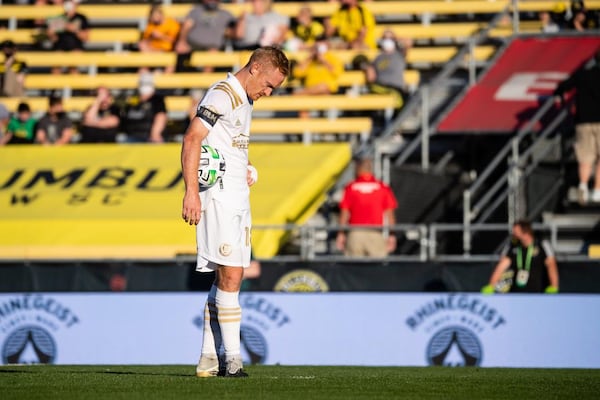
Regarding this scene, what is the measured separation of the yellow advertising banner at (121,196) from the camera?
19.1m

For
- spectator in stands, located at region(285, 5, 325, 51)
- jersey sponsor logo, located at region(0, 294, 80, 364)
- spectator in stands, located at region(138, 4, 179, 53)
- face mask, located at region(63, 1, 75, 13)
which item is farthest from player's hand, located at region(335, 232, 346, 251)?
face mask, located at region(63, 1, 75, 13)

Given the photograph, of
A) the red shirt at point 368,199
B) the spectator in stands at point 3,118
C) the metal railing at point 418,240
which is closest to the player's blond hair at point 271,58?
the metal railing at point 418,240

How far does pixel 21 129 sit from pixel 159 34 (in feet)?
10.5

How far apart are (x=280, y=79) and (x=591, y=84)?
964 centimetres

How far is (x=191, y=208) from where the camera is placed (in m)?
9.33

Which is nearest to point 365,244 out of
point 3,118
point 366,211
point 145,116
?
point 366,211

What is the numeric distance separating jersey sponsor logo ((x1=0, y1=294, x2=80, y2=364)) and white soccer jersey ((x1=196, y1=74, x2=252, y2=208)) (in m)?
7.32

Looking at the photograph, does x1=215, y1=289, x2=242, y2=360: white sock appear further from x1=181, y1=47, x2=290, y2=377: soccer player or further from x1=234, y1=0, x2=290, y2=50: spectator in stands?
x1=234, y1=0, x2=290, y2=50: spectator in stands

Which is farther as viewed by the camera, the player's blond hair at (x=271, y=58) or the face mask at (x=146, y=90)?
the face mask at (x=146, y=90)

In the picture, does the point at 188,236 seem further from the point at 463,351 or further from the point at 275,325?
the point at 463,351

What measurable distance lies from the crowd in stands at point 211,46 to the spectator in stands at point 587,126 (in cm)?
294

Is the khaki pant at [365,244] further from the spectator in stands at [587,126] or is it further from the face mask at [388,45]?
the face mask at [388,45]

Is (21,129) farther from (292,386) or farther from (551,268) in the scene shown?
(292,386)

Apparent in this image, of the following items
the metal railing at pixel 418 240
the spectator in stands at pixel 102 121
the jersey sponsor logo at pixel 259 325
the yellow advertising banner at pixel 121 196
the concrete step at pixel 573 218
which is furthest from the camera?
the spectator in stands at pixel 102 121
